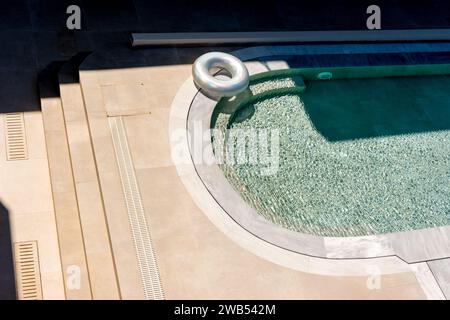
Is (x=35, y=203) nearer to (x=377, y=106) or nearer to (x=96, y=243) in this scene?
(x=96, y=243)

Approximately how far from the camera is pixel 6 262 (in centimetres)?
1285

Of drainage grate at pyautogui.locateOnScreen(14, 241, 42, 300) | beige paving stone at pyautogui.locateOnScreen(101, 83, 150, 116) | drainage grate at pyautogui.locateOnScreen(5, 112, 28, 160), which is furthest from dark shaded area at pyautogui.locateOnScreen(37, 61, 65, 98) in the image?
drainage grate at pyautogui.locateOnScreen(14, 241, 42, 300)

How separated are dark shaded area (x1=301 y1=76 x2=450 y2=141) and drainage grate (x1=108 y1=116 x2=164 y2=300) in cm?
467

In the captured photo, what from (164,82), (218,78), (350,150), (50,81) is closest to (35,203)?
(50,81)

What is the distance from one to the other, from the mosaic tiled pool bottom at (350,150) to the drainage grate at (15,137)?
164 inches

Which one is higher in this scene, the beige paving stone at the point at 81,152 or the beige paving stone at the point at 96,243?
the beige paving stone at the point at 81,152

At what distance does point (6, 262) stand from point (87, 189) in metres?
2.08

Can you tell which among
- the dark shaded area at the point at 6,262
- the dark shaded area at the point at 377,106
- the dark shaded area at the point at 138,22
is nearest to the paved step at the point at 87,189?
the dark shaded area at the point at 138,22

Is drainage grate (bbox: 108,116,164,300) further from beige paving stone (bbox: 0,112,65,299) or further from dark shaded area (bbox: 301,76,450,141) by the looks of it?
dark shaded area (bbox: 301,76,450,141)

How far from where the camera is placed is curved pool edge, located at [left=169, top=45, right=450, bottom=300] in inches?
515

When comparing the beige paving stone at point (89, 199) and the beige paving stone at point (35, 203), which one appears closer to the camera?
the beige paving stone at point (89, 199)

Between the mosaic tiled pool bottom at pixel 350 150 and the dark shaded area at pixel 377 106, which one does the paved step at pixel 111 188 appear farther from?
the dark shaded area at pixel 377 106

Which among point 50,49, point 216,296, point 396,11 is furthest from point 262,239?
point 396,11

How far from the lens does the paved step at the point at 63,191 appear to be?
1272cm
